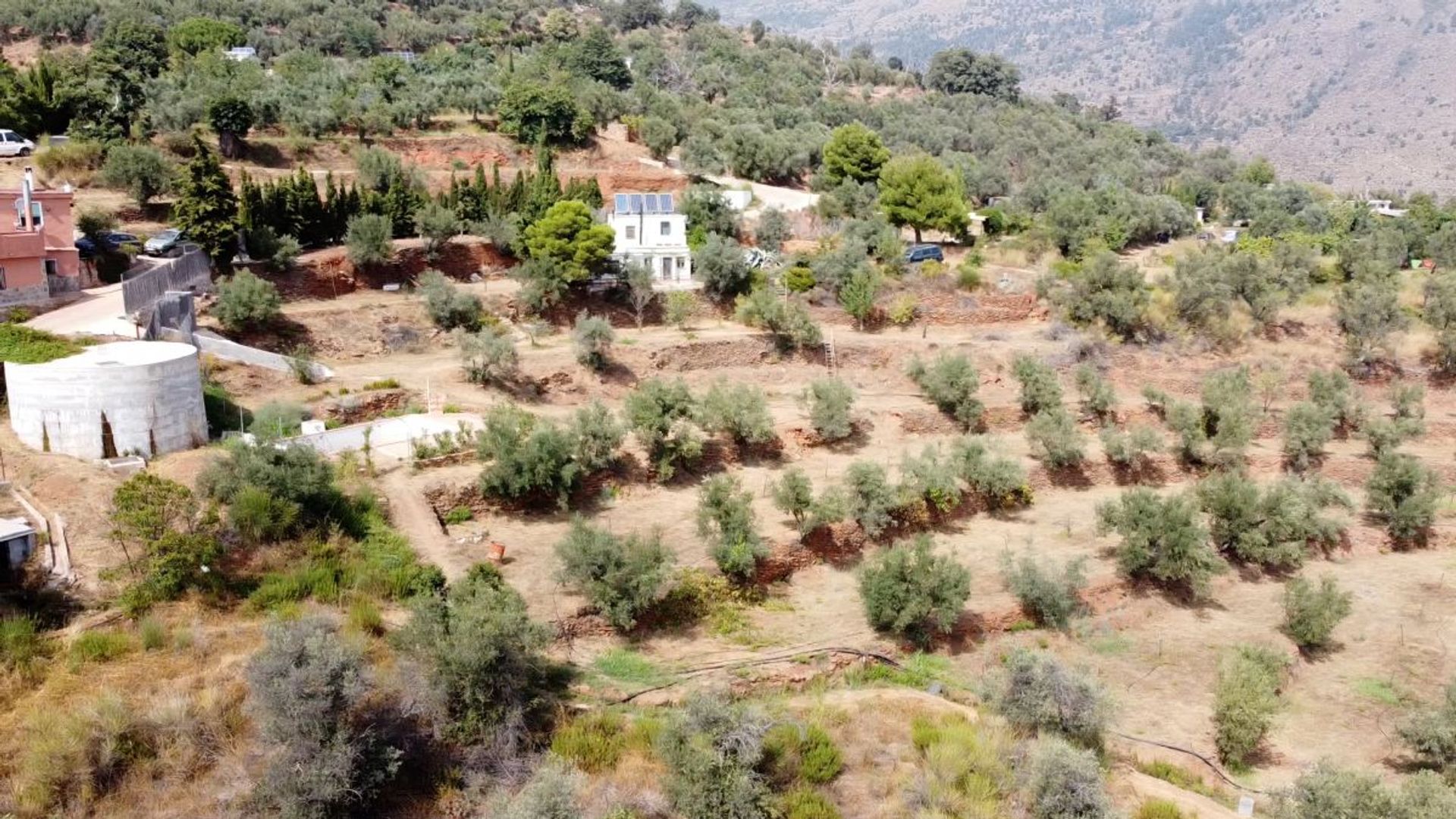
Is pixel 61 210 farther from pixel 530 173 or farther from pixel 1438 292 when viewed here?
pixel 1438 292

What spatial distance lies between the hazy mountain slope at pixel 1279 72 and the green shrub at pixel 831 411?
8402 centimetres

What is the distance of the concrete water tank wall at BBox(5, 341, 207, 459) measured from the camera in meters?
19.8

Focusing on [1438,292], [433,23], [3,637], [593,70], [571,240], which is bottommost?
[3,637]

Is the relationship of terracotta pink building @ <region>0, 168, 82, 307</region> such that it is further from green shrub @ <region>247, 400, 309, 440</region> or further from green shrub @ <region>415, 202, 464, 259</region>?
green shrub @ <region>415, 202, 464, 259</region>

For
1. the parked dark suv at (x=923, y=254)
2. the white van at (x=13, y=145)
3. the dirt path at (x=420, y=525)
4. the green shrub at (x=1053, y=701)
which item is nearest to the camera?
the green shrub at (x=1053, y=701)

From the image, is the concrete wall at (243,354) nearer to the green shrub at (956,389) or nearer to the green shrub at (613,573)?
the green shrub at (613,573)

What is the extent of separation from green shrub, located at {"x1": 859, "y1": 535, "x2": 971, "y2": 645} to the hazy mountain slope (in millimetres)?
90334

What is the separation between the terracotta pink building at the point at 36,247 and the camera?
2516 cm

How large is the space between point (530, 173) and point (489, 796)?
3179 centimetres

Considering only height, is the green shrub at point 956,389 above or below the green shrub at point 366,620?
above

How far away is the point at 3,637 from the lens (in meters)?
14.8

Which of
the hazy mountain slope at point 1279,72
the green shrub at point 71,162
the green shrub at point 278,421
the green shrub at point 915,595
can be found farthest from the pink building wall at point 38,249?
the hazy mountain slope at point 1279,72

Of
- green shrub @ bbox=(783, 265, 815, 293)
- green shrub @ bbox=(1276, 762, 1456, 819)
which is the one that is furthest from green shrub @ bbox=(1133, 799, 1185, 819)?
green shrub @ bbox=(783, 265, 815, 293)

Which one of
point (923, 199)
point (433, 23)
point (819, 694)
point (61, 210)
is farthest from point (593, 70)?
point (819, 694)
